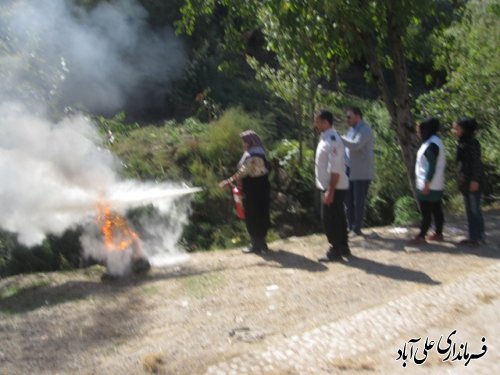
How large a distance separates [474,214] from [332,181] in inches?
83.8

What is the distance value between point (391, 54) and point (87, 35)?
6421 mm

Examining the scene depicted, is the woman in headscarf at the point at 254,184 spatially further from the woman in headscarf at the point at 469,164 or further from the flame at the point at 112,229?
the woman in headscarf at the point at 469,164

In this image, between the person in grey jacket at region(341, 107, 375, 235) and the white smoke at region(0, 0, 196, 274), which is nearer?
the white smoke at region(0, 0, 196, 274)

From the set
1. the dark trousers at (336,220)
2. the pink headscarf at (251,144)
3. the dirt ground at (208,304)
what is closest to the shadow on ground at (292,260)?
the dirt ground at (208,304)

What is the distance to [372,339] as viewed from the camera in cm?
535

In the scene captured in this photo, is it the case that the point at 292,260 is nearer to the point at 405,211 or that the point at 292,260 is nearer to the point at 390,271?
the point at 390,271

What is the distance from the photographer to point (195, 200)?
43.1 ft

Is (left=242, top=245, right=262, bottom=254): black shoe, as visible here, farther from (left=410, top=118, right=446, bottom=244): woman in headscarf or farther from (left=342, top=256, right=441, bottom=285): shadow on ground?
(left=410, top=118, right=446, bottom=244): woman in headscarf

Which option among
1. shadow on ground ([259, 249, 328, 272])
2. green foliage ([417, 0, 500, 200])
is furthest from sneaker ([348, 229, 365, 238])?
green foliage ([417, 0, 500, 200])

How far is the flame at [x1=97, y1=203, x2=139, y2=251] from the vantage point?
7992 mm

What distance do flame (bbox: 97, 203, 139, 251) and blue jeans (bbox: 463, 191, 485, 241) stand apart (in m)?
4.27

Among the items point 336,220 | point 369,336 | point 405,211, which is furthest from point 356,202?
point 369,336

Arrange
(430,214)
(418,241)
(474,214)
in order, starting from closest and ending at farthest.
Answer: (474,214), (430,214), (418,241)

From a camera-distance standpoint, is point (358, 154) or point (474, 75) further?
point (474, 75)
